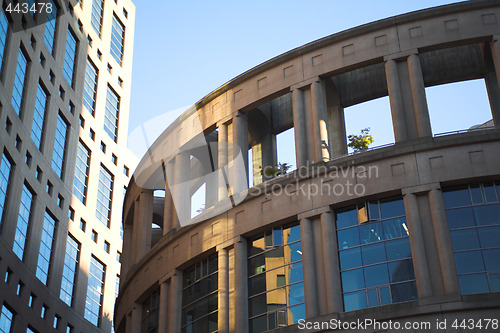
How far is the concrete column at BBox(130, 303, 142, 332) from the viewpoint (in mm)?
37375

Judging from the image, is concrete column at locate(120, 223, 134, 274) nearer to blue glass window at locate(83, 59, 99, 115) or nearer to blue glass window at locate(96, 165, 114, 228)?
blue glass window at locate(96, 165, 114, 228)

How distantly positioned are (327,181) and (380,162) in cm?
247

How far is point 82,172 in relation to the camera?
70.6 metres

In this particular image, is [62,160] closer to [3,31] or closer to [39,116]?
[39,116]

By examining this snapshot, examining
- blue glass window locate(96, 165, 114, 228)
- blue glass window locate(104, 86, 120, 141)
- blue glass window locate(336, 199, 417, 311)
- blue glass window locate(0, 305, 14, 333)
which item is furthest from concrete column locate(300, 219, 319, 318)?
blue glass window locate(104, 86, 120, 141)

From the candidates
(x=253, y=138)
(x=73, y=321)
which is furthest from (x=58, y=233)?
(x=253, y=138)

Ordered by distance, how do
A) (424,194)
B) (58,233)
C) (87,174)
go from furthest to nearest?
(87,174) → (58,233) → (424,194)

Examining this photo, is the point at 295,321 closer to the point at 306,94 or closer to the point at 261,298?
the point at 261,298

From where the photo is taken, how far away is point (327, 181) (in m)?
30.7

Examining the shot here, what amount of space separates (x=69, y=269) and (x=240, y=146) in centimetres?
3636

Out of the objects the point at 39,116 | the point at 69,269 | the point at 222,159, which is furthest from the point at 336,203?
the point at 69,269

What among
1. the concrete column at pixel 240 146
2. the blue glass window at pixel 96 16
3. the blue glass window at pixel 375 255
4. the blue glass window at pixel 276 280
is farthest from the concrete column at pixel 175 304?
the blue glass window at pixel 96 16

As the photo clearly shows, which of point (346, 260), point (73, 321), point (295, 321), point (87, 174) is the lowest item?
point (295, 321)

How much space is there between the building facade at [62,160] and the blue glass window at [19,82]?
0.27 ft
